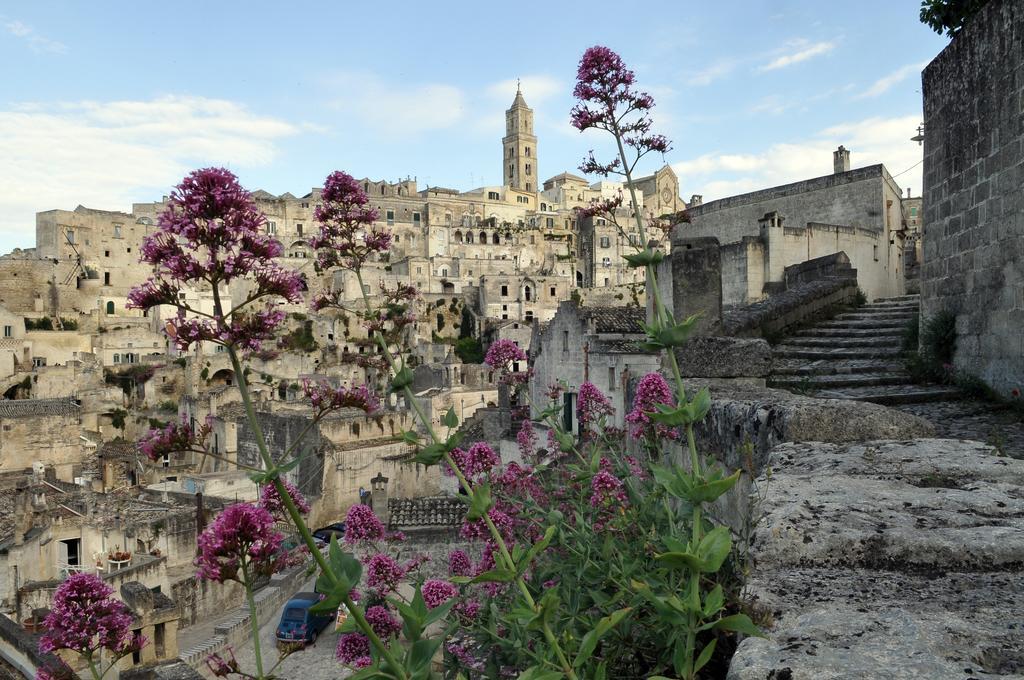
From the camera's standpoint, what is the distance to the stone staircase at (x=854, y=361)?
6336 mm

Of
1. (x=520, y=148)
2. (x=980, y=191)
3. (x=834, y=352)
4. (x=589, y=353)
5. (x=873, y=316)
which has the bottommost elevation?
(x=589, y=353)

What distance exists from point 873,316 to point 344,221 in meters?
9.00

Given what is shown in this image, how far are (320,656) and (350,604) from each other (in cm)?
1055

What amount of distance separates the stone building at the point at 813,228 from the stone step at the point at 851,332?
6.27m

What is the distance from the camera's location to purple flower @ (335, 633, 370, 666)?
2643 millimetres

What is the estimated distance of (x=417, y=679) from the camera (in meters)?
1.80

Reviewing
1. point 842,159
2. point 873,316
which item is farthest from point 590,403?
point 842,159

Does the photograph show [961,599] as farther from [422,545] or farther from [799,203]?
[799,203]

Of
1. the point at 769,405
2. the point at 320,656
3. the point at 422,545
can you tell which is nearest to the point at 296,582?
the point at 422,545

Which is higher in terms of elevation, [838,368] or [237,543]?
[838,368]

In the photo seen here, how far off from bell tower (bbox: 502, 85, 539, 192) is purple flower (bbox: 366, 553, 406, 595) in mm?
136420

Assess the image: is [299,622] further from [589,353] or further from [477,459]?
[477,459]

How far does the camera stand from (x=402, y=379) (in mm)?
2699

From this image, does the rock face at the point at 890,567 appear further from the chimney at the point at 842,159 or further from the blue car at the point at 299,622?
the chimney at the point at 842,159
